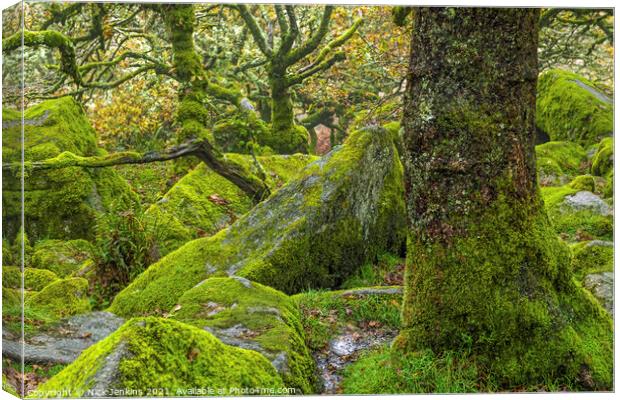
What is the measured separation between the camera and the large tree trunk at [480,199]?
543 cm

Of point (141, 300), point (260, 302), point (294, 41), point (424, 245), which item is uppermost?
point (294, 41)

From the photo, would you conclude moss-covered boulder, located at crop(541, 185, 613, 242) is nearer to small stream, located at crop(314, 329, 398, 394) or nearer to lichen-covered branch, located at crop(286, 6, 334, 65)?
small stream, located at crop(314, 329, 398, 394)

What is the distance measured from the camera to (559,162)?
12.9 meters

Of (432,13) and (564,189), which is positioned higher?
(432,13)

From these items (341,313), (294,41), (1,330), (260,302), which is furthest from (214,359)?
(294,41)

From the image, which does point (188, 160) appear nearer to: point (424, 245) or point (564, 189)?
point (564, 189)

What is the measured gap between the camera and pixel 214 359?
4.73 meters

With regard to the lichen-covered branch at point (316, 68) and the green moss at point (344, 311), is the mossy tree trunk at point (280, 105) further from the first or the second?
the green moss at point (344, 311)

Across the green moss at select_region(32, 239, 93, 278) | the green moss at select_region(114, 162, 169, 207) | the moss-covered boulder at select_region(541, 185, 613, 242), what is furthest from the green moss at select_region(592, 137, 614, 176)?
the green moss at select_region(32, 239, 93, 278)

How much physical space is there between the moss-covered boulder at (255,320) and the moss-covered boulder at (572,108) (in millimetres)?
7932

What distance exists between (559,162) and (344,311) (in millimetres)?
7385

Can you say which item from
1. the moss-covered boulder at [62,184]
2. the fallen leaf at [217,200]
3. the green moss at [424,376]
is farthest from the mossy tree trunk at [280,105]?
the green moss at [424,376]

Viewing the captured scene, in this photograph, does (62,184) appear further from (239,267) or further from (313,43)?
(313,43)

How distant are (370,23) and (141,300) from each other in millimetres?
6450
